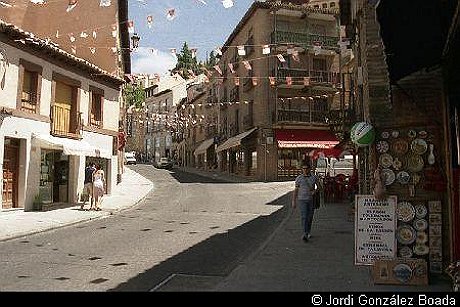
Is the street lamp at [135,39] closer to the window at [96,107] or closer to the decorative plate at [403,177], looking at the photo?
the window at [96,107]

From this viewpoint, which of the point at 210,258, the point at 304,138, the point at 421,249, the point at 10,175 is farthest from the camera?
the point at 304,138

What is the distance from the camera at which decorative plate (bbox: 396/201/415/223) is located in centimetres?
651

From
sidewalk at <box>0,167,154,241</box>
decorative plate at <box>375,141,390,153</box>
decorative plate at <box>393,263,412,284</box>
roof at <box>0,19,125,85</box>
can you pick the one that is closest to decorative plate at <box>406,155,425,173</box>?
decorative plate at <box>375,141,390,153</box>

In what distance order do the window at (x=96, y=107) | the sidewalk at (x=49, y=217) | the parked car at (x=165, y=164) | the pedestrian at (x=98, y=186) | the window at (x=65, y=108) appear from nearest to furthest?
1. the sidewalk at (x=49, y=217)
2. the pedestrian at (x=98, y=186)
3. the window at (x=65, y=108)
4. the window at (x=96, y=107)
5. the parked car at (x=165, y=164)

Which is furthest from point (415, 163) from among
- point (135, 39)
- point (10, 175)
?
point (135, 39)

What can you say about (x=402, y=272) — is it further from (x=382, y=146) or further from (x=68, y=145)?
(x=68, y=145)

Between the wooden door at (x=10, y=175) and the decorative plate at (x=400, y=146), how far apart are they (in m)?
13.2

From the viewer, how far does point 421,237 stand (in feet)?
21.1

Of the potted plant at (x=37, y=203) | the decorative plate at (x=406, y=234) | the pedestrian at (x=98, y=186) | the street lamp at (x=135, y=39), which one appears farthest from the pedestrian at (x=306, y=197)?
the street lamp at (x=135, y=39)

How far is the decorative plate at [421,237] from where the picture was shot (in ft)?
21.0

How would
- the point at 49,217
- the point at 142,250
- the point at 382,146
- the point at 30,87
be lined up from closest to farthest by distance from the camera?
the point at 382,146
the point at 142,250
the point at 49,217
the point at 30,87

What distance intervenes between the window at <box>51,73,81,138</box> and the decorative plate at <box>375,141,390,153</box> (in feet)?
45.7

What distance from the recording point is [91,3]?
23.6 m

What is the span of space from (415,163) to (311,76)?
2634 cm
